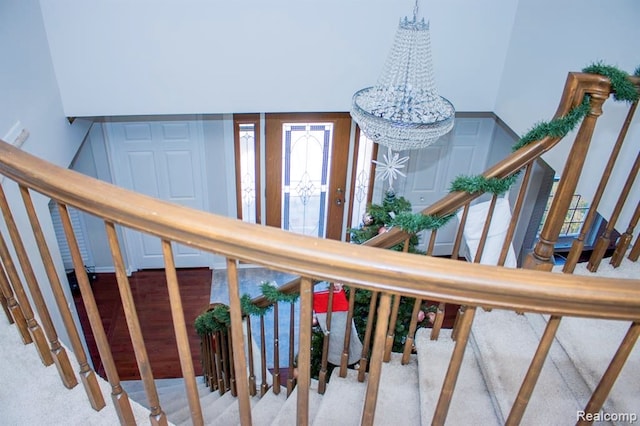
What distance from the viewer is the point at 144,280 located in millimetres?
5605

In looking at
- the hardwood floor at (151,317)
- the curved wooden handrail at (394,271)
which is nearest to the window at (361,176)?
the hardwood floor at (151,317)

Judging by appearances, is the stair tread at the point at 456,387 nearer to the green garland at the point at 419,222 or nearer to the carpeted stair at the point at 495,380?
the carpeted stair at the point at 495,380

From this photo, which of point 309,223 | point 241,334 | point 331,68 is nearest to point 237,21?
point 331,68

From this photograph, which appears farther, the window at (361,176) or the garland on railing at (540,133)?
the window at (361,176)

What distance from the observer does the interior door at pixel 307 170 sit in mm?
5129

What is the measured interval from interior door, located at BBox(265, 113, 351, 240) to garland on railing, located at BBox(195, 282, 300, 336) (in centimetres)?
244

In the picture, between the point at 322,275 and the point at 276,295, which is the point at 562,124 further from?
the point at 276,295

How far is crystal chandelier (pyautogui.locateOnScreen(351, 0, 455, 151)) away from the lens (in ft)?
9.96

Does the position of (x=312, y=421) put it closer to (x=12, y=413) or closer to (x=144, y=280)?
(x=12, y=413)

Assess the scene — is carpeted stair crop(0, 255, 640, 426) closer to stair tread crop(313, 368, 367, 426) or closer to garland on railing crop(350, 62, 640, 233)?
stair tread crop(313, 368, 367, 426)

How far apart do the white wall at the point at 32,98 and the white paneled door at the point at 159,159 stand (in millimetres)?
1021

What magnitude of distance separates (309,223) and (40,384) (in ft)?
14.4

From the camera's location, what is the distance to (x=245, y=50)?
13.1ft

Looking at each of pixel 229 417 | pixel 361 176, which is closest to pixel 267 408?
pixel 229 417
